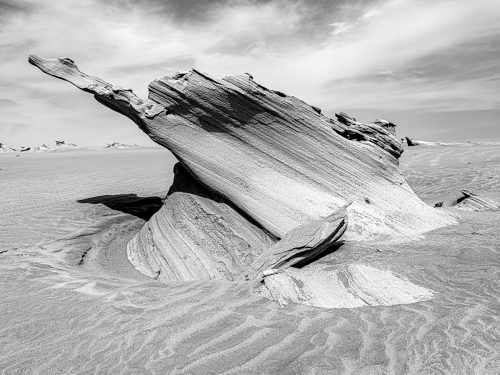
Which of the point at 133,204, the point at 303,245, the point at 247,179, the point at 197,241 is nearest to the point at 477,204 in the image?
the point at 247,179

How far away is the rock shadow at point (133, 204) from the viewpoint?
28.4 feet

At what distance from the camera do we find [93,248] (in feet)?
21.1

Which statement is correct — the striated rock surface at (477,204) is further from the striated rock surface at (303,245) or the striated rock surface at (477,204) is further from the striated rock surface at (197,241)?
the striated rock surface at (197,241)

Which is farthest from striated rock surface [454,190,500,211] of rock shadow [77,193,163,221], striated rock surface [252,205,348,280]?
rock shadow [77,193,163,221]

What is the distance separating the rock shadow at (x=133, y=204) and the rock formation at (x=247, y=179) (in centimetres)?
217

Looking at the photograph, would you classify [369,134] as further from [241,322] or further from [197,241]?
[241,322]

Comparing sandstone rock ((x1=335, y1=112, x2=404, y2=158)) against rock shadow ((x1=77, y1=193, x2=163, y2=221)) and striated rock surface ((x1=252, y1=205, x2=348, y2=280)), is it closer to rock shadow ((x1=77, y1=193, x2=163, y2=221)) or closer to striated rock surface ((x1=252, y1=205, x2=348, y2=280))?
striated rock surface ((x1=252, y1=205, x2=348, y2=280))

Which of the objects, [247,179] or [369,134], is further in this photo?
[369,134]

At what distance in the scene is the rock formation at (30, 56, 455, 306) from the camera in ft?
18.4

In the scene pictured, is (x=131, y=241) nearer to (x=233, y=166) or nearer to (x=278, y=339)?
(x=233, y=166)

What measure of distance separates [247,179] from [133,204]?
4.13 m

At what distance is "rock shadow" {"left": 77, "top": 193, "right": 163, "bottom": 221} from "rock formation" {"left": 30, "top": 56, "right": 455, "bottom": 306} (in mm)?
2170

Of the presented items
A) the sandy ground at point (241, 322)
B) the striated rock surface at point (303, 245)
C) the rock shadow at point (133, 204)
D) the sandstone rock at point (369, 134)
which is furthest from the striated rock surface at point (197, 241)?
the rock shadow at point (133, 204)

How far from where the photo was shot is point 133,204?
30.2 feet
